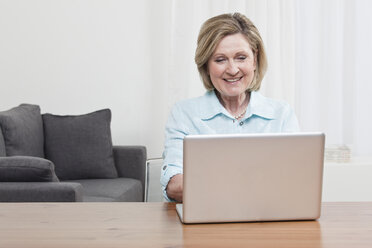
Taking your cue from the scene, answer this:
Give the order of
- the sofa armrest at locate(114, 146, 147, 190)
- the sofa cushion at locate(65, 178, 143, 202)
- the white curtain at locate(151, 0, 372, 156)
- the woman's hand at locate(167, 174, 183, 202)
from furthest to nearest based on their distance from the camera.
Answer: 1. the white curtain at locate(151, 0, 372, 156)
2. the sofa armrest at locate(114, 146, 147, 190)
3. the sofa cushion at locate(65, 178, 143, 202)
4. the woman's hand at locate(167, 174, 183, 202)

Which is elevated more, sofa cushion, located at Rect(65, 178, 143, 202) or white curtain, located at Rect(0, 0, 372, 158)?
white curtain, located at Rect(0, 0, 372, 158)

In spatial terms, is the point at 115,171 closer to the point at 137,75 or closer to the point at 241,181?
the point at 137,75

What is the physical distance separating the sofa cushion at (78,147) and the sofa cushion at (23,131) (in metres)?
0.09

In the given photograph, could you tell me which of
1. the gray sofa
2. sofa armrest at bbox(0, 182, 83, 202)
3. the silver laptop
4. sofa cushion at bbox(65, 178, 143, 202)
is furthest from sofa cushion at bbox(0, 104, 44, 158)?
the silver laptop

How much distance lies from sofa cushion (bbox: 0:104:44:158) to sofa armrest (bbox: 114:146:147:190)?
58 centimetres

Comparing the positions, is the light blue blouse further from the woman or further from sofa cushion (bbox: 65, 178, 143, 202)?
sofa cushion (bbox: 65, 178, 143, 202)

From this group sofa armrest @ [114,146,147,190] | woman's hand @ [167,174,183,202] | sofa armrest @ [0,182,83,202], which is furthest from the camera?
sofa armrest @ [114,146,147,190]

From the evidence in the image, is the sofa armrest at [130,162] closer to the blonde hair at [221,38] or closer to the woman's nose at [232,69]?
the blonde hair at [221,38]

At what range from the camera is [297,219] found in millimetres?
1606

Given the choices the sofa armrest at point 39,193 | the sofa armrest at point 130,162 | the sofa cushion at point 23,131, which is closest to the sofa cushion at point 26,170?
the sofa armrest at point 39,193

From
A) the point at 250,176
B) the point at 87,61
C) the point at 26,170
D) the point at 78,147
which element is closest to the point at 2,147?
the point at 78,147

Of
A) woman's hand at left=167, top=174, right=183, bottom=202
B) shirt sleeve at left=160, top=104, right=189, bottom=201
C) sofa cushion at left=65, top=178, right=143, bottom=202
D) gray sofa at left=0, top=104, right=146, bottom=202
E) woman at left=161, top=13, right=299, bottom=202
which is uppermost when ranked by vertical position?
woman at left=161, top=13, right=299, bottom=202

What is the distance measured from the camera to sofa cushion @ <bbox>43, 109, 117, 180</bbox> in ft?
14.0

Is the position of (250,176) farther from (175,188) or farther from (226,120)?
(226,120)
